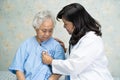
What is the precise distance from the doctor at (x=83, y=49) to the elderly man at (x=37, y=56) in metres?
0.15

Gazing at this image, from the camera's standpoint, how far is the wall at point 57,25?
294cm

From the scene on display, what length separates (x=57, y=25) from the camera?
3008 millimetres

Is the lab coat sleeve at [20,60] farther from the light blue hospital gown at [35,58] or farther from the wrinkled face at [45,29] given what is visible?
the wrinkled face at [45,29]

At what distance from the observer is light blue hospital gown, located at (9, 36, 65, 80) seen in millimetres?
1956

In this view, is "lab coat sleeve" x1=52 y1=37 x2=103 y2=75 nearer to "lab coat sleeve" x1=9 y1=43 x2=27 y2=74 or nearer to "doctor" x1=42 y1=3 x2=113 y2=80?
"doctor" x1=42 y1=3 x2=113 y2=80

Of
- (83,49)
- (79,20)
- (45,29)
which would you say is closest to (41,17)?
(45,29)

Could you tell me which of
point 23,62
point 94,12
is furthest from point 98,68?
point 94,12

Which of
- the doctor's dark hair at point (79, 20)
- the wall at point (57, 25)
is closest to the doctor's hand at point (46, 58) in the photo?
the doctor's dark hair at point (79, 20)

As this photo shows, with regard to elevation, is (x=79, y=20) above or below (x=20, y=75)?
above

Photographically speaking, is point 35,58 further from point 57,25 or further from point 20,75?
point 57,25

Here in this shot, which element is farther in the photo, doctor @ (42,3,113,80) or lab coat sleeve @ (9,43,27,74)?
lab coat sleeve @ (9,43,27,74)

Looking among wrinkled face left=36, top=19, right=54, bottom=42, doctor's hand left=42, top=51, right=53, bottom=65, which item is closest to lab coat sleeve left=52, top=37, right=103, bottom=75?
doctor's hand left=42, top=51, right=53, bottom=65

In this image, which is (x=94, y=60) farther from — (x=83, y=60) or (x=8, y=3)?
(x=8, y=3)

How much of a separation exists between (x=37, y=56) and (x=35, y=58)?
2 centimetres
